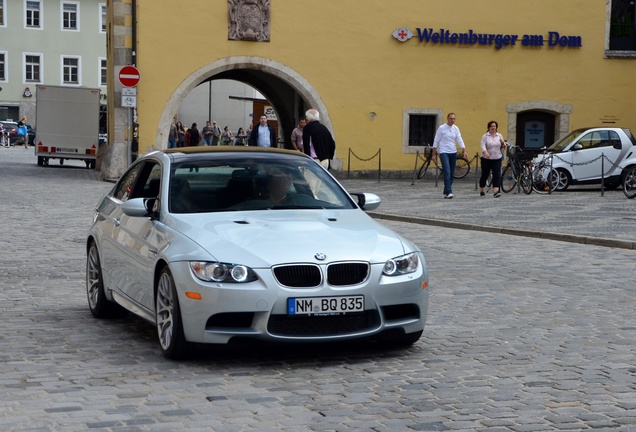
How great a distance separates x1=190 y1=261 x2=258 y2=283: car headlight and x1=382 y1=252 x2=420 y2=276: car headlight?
884 mm

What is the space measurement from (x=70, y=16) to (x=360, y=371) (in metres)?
75.2

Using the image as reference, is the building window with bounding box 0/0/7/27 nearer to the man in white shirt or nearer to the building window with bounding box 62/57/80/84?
the building window with bounding box 62/57/80/84

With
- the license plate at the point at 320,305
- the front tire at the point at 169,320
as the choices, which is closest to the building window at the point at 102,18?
the front tire at the point at 169,320

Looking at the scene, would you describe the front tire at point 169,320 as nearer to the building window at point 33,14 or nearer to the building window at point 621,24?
the building window at point 621,24

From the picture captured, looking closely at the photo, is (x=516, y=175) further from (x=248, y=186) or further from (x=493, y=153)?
(x=248, y=186)

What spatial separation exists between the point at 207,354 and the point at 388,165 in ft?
95.4

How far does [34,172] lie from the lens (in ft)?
129

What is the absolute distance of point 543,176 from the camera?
94.6 feet

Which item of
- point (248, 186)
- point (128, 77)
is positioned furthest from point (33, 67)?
point (248, 186)

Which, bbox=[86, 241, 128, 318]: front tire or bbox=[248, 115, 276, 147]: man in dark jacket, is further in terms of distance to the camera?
bbox=[248, 115, 276, 147]: man in dark jacket

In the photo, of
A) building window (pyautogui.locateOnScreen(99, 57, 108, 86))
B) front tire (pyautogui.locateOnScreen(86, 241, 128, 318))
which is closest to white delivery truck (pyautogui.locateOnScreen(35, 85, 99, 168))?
front tire (pyautogui.locateOnScreen(86, 241, 128, 318))

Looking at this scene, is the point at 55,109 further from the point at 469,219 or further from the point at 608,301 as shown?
the point at 608,301

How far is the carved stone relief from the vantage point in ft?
114

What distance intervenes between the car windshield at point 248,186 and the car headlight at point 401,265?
1.02 m
